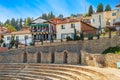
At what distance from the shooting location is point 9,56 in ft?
108

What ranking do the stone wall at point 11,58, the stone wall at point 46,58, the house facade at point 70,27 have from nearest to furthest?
the stone wall at point 46,58 → the stone wall at point 11,58 → the house facade at point 70,27

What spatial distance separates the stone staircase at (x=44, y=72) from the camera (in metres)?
18.2

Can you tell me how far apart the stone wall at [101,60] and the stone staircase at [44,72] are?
118 cm

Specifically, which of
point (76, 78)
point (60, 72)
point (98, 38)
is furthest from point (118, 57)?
point (98, 38)

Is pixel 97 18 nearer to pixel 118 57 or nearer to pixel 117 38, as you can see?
pixel 117 38

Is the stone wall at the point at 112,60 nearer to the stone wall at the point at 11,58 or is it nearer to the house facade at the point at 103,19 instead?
the stone wall at the point at 11,58

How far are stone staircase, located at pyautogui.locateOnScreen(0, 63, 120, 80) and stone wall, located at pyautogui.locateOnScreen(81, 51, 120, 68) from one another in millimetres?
1183

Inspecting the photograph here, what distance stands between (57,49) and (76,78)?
12.7m

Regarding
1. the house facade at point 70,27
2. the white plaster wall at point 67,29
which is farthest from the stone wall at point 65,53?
the white plaster wall at point 67,29

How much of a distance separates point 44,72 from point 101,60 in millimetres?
5640

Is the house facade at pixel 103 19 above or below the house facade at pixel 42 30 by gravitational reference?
above

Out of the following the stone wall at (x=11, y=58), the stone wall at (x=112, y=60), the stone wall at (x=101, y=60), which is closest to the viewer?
the stone wall at (x=112, y=60)

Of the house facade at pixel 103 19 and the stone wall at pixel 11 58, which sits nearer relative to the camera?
the stone wall at pixel 11 58

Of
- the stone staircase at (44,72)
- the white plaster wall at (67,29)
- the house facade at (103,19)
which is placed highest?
the house facade at (103,19)
